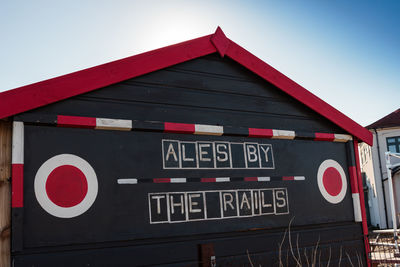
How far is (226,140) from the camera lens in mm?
5301

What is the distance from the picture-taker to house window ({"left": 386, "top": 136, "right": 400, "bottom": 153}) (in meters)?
23.4

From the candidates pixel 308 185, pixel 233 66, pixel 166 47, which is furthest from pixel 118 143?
pixel 308 185

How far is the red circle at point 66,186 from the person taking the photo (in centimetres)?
410

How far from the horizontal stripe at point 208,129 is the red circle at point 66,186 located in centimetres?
153

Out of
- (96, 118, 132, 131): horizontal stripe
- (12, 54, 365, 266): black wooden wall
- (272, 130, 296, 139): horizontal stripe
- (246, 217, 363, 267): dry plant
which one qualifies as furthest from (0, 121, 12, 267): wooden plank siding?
(272, 130, 296, 139): horizontal stripe

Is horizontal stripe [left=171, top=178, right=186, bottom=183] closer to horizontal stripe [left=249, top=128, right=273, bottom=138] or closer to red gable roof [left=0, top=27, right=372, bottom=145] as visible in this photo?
horizontal stripe [left=249, top=128, right=273, bottom=138]

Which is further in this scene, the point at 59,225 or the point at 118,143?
the point at 118,143

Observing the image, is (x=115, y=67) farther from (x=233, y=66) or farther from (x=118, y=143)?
(x=233, y=66)

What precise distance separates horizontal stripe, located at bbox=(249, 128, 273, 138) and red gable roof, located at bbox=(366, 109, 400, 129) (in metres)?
20.7

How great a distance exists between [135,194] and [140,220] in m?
0.29

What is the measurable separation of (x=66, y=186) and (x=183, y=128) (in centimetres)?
153

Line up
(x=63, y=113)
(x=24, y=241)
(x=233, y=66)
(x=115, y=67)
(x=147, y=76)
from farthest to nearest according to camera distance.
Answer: (x=233, y=66)
(x=147, y=76)
(x=115, y=67)
(x=63, y=113)
(x=24, y=241)

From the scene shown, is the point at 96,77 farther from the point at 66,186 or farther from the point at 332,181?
the point at 332,181

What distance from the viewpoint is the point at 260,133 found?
553 centimetres
